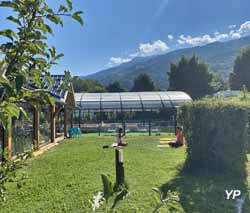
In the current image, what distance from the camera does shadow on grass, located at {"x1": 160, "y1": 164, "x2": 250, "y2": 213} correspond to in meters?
5.12

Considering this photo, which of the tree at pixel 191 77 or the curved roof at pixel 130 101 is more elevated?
the tree at pixel 191 77

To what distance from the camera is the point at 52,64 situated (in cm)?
135

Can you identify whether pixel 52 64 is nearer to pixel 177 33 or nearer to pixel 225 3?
pixel 225 3

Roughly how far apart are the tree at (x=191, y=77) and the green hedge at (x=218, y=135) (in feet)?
135

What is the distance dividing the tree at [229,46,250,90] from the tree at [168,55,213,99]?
137 inches

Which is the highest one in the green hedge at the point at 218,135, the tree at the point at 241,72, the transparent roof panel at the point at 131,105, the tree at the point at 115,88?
the tree at the point at 241,72

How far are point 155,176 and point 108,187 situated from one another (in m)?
6.10

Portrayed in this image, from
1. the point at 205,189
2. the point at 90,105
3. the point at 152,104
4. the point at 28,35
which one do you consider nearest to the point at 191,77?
the point at 152,104

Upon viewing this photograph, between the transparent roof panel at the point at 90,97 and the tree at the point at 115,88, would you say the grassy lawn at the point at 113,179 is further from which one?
the tree at the point at 115,88

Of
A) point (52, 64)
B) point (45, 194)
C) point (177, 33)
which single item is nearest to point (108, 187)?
point (52, 64)

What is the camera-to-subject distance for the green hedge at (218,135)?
7.47 metres

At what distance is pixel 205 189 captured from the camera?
6.09m

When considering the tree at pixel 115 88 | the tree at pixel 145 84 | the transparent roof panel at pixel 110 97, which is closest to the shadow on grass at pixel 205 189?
the transparent roof panel at pixel 110 97

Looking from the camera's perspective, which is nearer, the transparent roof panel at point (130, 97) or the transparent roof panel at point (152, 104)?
the transparent roof panel at point (152, 104)
